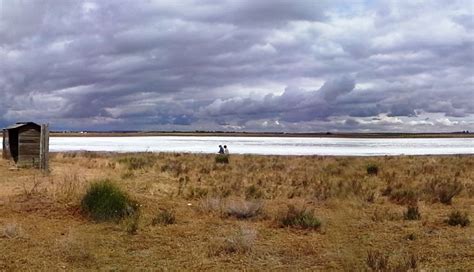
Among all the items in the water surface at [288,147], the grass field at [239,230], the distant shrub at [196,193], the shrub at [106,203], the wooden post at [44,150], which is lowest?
the water surface at [288,147]

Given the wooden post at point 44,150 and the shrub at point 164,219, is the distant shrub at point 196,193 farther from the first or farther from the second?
the wooden post at point 44,150

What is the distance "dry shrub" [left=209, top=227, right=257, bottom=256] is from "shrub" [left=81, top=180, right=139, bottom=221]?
3.17 metres

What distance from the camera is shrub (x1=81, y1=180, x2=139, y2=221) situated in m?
12.0

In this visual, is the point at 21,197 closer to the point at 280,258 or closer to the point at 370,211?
the point at 280,258

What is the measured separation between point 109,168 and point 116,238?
1393 cm

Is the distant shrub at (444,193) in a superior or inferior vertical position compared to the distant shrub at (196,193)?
inferior

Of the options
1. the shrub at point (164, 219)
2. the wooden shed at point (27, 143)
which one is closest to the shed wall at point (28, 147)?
the wooden shed at point (27, 143)

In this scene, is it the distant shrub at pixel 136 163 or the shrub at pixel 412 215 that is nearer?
the shrub at pixel 412 215

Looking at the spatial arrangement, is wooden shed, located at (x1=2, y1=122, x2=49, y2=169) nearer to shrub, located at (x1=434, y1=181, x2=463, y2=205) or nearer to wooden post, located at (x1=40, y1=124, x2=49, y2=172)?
wooden post, located at (x1=40, y1=124, x2=49, y2=172)

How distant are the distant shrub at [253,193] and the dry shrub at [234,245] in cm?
582

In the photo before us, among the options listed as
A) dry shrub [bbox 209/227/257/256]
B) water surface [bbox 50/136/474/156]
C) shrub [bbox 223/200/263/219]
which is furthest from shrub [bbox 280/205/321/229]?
water surface [bbox 50/136/474/156]

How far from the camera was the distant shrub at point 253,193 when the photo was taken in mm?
15952

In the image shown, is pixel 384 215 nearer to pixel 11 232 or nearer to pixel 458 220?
pixel 458 220

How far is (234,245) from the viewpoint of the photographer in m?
9.38
